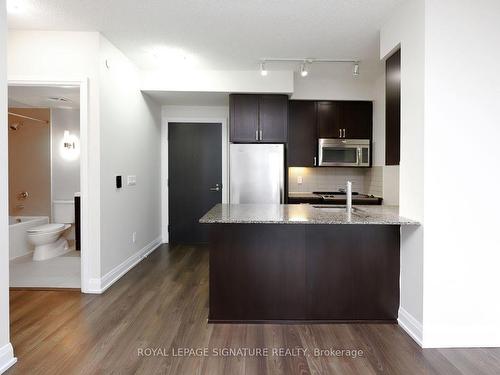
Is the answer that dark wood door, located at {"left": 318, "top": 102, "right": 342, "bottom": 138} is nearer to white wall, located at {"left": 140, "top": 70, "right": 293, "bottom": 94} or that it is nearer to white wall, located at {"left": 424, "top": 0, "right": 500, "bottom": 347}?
white wall, located at {"left": 140, "top": 70, "right": 293, "bottom": 94}

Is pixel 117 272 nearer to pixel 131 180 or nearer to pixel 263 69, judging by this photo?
pixel 131 180

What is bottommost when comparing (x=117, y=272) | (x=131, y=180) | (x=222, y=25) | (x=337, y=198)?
(x=117, y=272)

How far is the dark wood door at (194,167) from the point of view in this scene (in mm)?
5203

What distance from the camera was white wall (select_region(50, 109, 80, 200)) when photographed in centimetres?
538

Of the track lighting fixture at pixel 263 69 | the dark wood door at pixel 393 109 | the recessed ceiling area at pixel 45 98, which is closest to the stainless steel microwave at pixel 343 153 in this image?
the track lighting fixture at pixel 263 69

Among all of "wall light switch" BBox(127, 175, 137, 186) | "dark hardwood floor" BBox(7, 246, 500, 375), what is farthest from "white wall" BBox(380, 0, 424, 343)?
"wall light switch" BBox(127, 175, 137, 186)

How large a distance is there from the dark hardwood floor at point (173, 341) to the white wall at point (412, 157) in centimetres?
26

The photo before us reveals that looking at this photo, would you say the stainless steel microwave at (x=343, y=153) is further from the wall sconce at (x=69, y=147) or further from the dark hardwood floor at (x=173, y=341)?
the wall sconce at (x=69, y=147)

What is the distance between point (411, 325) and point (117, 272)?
293cm

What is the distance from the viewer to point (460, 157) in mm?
2150

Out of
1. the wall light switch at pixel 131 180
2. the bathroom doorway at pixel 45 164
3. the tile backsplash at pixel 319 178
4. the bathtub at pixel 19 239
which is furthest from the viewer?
the bathroom doorway at pixel 45 164

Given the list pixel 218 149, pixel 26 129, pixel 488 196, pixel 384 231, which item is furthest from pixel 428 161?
pixel 26 129

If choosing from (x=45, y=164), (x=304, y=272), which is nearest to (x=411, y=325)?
(x=304, y=272)

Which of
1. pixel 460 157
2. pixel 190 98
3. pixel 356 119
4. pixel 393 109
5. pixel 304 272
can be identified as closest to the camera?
pixel 460 157
